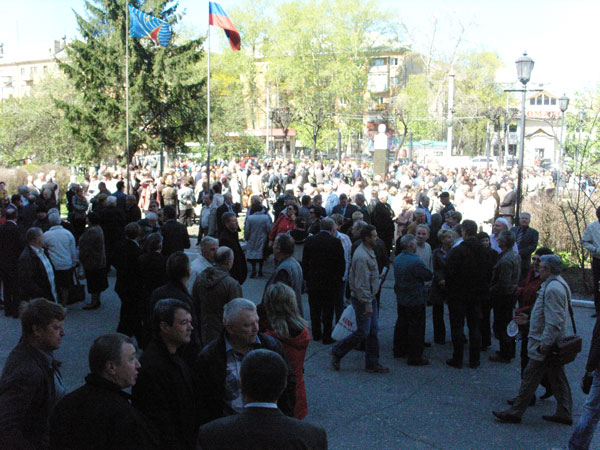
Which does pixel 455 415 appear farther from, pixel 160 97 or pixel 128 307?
pixel 160 97

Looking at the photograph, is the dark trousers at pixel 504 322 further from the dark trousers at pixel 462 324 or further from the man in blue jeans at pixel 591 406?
the man in blue jeans at pixel 591 406

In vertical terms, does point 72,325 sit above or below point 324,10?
below

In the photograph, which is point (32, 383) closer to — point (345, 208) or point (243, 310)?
point (243, 310)

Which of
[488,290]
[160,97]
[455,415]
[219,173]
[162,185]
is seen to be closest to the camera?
[455,415]

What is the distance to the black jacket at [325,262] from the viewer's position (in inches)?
313

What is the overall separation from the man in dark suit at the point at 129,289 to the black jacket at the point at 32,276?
0.92 metres

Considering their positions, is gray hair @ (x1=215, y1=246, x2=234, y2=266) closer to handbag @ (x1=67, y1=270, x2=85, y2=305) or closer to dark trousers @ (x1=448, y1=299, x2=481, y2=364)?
dark trousers @ (x1=448, y1=299, x2=481, y2=364)

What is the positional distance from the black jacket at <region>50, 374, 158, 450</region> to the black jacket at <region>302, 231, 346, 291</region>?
206 inches

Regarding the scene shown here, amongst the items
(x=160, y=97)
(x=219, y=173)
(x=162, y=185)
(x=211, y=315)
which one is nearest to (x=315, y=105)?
(x=160, y=97)

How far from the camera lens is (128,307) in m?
7.72

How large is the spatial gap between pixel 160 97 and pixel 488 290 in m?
29.1

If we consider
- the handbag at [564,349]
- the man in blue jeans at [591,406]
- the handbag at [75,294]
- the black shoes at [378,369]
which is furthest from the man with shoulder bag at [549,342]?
the handbag at [75,294]

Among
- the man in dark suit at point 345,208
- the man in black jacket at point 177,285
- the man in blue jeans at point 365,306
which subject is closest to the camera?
the man in black jacket at point 177,285

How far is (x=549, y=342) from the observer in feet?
18.0
